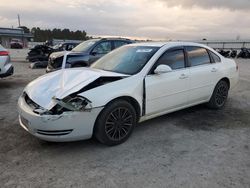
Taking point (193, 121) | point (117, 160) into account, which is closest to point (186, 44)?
point (193, 121)

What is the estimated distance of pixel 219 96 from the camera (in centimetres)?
563

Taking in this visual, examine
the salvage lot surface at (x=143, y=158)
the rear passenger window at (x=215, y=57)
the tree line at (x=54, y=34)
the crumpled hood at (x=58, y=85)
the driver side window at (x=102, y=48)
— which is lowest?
the salvage lot surface at (x=143, y=158)

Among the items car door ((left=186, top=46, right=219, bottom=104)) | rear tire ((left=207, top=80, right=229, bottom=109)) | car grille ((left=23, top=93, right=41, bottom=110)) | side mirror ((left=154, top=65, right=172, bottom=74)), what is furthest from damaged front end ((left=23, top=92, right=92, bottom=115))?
rear tire ((left=207, top=80, right=229, bottom=109))

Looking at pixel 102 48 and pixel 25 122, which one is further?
pixel 102 48

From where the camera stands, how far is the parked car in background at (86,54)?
9.05m

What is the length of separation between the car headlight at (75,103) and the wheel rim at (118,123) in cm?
41

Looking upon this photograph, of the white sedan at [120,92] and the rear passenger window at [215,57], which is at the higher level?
the rear passenger window at [215,57]

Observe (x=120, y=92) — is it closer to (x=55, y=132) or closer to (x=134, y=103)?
(x=134, y=103)

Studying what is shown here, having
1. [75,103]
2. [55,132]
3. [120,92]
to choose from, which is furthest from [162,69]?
[55,132]

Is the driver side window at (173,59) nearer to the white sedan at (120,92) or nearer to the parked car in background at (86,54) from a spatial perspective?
the white sedan at (120,92)

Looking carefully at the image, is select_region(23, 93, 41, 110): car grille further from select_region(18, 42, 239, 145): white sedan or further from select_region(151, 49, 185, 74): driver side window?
select_region(151, 49, 185, 74): driver side window

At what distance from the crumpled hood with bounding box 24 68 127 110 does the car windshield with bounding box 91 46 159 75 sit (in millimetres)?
346

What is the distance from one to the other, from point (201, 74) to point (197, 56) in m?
0.41

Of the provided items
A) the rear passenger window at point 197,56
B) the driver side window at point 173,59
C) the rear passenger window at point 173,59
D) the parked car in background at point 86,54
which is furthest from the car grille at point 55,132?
the parked car in background at point 86,54
